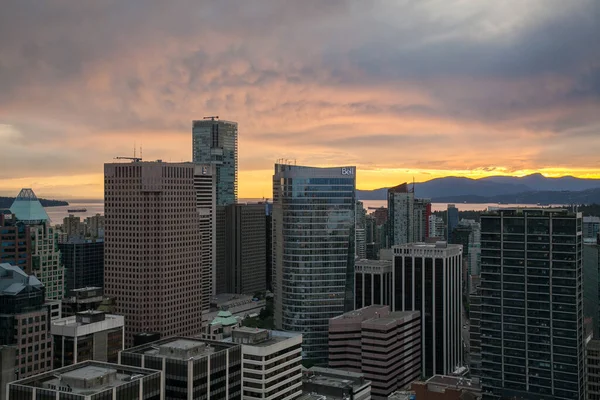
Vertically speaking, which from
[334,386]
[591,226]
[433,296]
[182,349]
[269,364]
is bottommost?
[334,386]

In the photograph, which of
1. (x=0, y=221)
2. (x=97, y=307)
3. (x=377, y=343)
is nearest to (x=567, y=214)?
(x=377, y=343)

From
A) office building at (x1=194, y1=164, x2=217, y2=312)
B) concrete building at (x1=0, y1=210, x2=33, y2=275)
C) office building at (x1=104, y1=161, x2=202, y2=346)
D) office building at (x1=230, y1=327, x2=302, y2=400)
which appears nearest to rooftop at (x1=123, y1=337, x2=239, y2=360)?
office building at (x1=230, y1=327, x2=302, y2=400)

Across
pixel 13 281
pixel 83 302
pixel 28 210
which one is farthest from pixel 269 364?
pixel 28 210

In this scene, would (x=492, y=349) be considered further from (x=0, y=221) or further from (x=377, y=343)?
(x=0, y=221)

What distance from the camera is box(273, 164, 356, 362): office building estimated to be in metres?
110

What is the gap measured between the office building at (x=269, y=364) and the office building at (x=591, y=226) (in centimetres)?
12534

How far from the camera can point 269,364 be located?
64.0 meters

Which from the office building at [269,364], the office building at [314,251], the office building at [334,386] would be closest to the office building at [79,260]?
the office building at [314,251]

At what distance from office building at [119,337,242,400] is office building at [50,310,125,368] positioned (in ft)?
58.0

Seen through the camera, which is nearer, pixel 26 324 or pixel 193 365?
pixel 193 365

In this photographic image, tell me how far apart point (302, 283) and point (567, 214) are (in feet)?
161

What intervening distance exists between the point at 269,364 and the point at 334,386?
43.6 ft

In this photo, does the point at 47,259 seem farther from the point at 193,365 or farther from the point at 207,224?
the point at 193,365

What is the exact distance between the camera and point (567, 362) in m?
74.4
